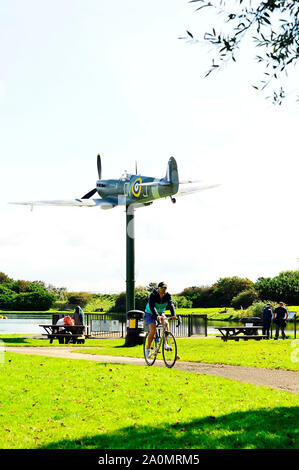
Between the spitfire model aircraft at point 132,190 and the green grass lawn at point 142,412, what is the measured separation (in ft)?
45.1

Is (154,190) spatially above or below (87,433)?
above

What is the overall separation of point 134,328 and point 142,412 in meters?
14.7

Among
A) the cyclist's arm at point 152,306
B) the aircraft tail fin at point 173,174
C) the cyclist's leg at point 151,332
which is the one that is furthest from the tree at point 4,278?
the cyclist's arm at point 152,306

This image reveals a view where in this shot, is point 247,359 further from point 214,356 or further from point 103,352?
point 103,352

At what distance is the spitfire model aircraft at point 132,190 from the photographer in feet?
81.5

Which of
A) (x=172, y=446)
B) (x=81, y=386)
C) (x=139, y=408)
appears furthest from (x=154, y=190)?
(x=172, y=446)

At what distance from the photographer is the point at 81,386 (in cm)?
1067

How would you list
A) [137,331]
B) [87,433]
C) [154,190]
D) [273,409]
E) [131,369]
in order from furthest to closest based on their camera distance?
[154,190] < [137,331] < [131,369] < [273,409] < [87,433]

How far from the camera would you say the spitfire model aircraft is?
81.5 feet

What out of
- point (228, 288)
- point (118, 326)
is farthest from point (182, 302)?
point (118, 326)

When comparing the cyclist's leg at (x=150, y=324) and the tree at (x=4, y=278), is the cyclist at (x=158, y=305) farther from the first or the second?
the tree at (x=4, y=278)

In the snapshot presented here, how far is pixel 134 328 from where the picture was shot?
75.4 ft

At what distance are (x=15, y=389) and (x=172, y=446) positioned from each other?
4837 mm

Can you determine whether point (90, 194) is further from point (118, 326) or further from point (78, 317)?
point (118, 326)
